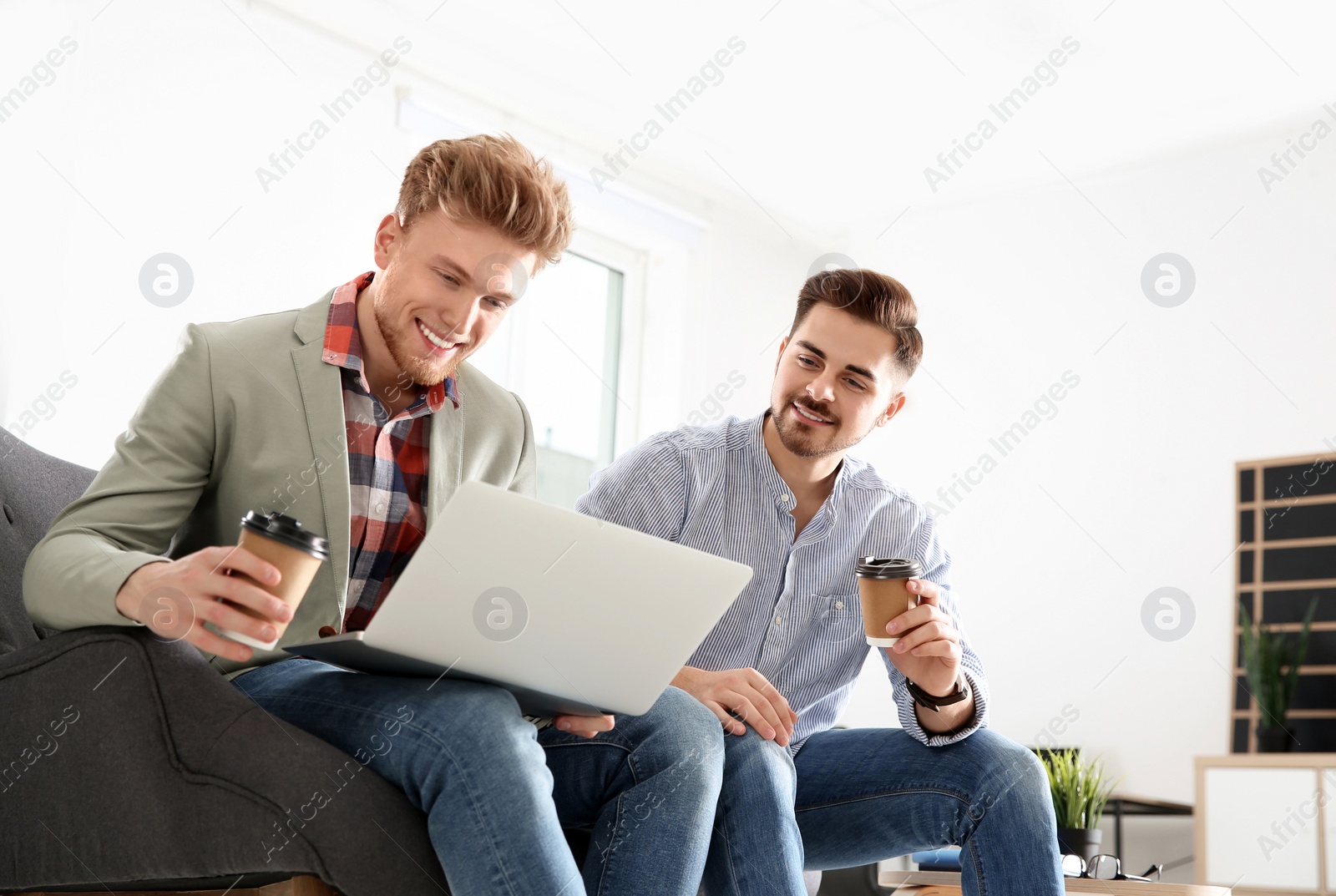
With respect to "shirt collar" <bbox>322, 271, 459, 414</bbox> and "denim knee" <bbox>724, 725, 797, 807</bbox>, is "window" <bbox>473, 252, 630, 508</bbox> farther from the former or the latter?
"denim knee" <bbox>724, 725, 797, 807</bbox>

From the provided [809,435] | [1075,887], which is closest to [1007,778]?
[1075,887]

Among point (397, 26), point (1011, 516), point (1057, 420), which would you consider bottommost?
point (1011, 516)

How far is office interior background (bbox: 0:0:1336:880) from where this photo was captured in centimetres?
321

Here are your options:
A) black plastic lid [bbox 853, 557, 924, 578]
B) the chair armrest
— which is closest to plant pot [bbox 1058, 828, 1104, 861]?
black plastic lid [bbox 853, 557, 924, 578]

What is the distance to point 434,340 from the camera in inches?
60.4

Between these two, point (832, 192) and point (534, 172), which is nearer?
point (534, 172)

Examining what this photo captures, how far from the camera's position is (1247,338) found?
4.38 meters

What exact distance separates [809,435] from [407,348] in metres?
0.76

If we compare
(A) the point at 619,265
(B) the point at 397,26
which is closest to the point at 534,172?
(B) the point at 397,26

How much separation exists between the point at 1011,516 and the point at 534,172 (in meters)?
3.73

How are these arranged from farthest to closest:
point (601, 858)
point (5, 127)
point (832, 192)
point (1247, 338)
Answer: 1. point (832, 192)
2. point (1247, 338)
3. point (5, 127)
4. point (601, 858)

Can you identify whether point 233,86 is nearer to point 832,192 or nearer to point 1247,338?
point 832,192

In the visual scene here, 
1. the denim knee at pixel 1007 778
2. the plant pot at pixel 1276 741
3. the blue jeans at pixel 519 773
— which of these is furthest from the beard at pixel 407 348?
the plant pot at pixel 1276 741

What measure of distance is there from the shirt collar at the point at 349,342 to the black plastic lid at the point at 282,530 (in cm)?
45
